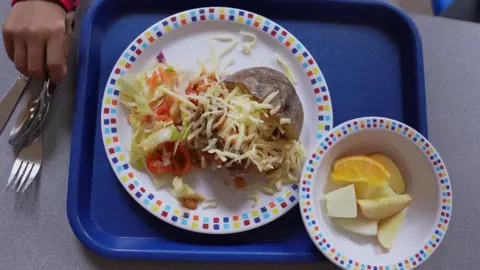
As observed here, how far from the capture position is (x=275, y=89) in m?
1.06

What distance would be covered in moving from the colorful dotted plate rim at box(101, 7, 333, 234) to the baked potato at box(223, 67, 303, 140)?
88mm

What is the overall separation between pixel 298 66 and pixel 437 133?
39cm

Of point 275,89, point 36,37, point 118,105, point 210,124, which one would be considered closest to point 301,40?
point 275,89

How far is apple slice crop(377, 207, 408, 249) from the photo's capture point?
1043 mm

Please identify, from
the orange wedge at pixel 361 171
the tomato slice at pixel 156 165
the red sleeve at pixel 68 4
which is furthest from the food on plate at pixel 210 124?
the red sleeve at pixel 68 4

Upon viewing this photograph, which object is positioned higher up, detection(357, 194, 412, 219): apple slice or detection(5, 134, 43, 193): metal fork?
detection(357, 194, 412, 219): apple slice

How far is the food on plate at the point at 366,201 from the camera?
103 centimetres

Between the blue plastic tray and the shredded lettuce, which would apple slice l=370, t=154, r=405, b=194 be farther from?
the shredded lettuce

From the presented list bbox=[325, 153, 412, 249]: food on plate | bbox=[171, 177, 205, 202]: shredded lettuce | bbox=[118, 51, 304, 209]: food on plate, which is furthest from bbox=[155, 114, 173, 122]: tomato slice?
bbox=[325, 153, 412, 249]: food on plate

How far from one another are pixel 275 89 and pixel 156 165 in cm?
31

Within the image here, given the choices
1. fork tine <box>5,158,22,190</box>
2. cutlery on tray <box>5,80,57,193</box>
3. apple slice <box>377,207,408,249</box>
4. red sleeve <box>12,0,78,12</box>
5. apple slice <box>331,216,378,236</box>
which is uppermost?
apple slice <box>377,207,408,249</box>

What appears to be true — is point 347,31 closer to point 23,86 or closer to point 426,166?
point 426,166

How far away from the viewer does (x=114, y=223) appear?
3.68ft

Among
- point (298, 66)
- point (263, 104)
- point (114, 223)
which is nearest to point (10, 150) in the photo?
point (114, 223)
